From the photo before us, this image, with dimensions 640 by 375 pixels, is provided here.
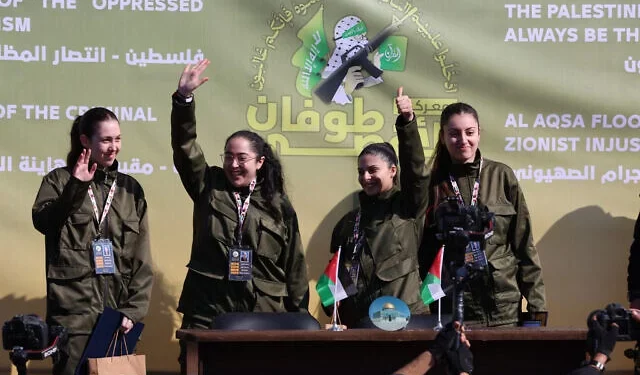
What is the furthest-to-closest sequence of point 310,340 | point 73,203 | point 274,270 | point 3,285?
1. point 3,285
2. point 274,270
3. point 73,203
4. point 310,340

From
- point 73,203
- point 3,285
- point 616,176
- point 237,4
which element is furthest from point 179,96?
point 616,176

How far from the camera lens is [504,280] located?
500 centimetres

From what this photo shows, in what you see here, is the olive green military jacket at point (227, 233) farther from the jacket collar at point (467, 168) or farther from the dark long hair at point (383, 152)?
the jacket collar at point (467, 168)

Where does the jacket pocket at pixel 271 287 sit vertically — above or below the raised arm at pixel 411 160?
below

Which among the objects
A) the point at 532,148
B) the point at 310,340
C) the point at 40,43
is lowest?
the point at 310,340

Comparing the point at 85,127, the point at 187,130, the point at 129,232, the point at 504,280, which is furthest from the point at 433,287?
the point at 85,127

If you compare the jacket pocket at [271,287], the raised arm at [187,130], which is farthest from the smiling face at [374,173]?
the raised arm at [187,130]

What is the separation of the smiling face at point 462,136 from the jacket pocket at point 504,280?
0.48m

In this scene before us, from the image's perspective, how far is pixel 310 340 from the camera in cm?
407

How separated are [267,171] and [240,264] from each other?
472 millimetres

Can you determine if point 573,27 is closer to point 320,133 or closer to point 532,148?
point 532,148

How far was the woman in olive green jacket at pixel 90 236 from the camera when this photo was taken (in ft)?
15.4

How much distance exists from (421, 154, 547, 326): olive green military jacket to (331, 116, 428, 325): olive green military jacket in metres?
0.15

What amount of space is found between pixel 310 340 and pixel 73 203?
4.00ft
